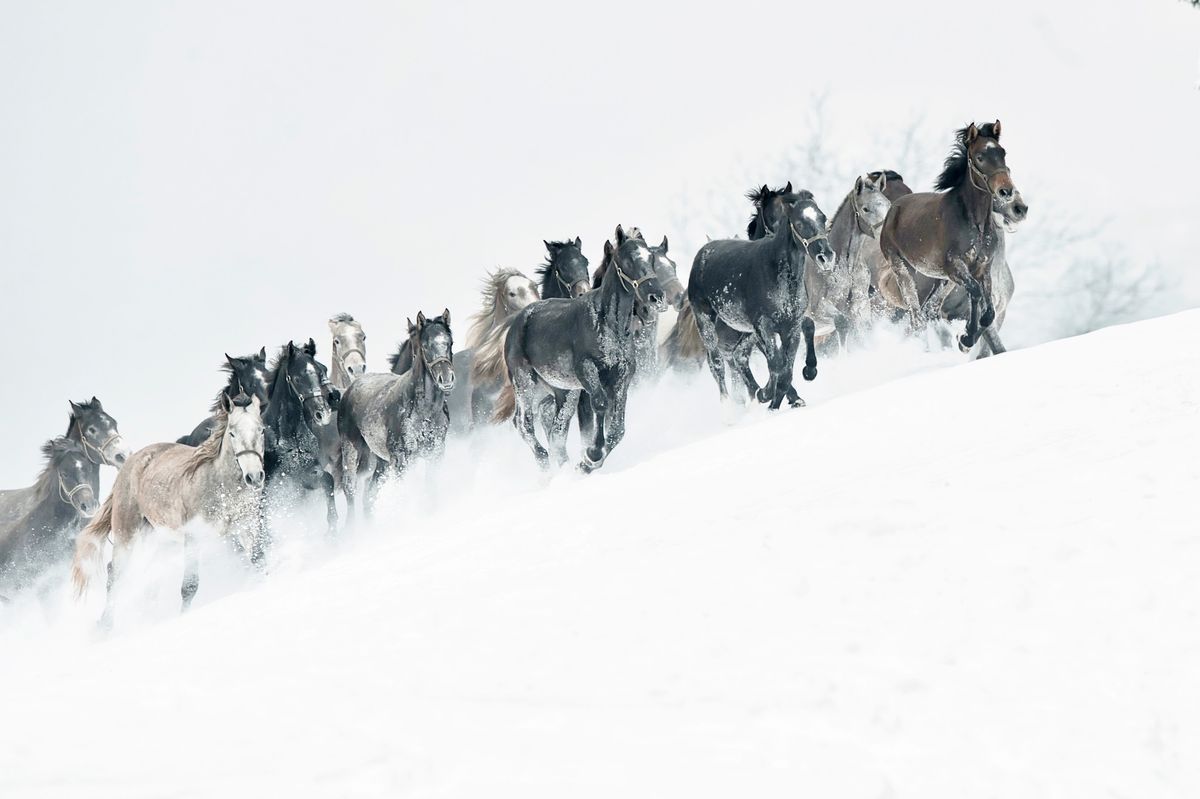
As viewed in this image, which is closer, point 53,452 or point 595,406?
point 595,406

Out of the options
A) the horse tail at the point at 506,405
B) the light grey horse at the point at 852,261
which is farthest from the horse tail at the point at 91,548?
the light grey horse at the point at 852,261

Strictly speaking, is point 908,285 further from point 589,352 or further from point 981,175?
point 589,352

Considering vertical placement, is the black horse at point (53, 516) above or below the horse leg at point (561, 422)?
above

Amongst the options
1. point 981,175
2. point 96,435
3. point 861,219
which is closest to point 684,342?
point 861,219

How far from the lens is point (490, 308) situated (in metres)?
14.8

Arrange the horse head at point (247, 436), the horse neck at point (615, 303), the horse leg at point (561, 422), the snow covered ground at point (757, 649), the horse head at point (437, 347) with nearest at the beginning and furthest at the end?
1. the snow covered ground at point (757, 649)
2. the horse head at point (247, 436)
3. the horse neck at point (615, 303)
4. the horse head at point (437, 347)
5. the horse leg at point (561, 422)

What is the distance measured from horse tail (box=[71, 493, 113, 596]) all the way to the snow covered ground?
5594 mm

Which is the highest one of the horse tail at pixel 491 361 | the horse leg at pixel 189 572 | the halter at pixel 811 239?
the horse tail at pixel 491 361

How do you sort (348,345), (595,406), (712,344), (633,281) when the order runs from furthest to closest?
(348,345) → (712,344) → (595,406) → (633,281)

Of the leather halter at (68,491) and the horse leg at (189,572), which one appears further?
the leather halter at (68,491)

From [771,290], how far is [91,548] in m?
7.68

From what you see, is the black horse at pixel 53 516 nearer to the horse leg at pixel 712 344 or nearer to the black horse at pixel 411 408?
the black horse at pixel 411 408

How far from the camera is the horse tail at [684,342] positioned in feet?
46.5

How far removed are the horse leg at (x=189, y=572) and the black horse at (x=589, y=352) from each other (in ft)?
11.4
